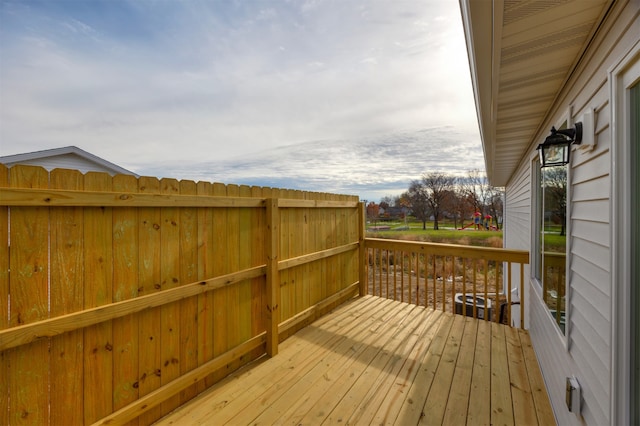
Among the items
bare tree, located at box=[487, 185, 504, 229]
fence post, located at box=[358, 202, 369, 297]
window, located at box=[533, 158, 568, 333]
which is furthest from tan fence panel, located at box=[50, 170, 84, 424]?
bare tree, located at box=[487, 185, 504, 229]

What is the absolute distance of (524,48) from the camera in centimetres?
153

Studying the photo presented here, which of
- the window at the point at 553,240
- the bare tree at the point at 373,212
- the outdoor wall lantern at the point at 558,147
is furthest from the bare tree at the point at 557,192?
the bare tree at the point at 373,212

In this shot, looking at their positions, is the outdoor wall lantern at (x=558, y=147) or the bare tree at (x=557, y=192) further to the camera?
the bare tree at (x=557, y=192)

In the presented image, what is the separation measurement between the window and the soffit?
617mm

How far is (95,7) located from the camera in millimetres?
3719

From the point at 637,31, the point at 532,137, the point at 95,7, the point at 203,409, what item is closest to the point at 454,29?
the point at 637,31

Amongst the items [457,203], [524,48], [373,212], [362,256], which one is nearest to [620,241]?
[524,48]

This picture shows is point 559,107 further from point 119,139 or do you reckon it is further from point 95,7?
point 119,139

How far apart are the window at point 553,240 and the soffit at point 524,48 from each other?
2.02 feet

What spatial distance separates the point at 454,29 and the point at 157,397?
3.67 meters

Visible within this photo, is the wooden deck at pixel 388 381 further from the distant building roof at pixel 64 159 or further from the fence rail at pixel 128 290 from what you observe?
the distant building roof at pixel 64 159

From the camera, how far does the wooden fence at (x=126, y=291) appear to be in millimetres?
1376

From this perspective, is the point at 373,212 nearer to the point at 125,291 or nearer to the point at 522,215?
the point at 522,215

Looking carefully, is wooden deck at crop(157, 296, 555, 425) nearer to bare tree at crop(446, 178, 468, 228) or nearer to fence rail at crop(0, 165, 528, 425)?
fence rail at crop(0, 165, 528, 425)
